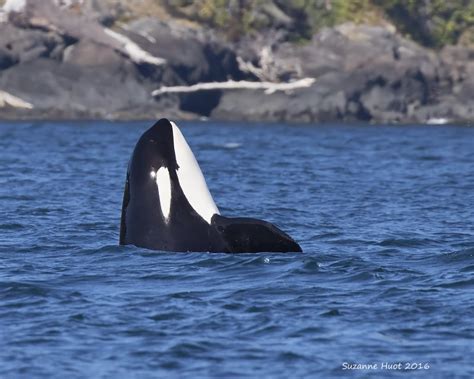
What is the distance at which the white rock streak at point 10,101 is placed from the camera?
185ft

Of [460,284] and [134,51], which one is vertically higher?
[134,51]

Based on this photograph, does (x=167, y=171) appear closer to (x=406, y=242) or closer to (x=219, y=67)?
(x=406, y=242)

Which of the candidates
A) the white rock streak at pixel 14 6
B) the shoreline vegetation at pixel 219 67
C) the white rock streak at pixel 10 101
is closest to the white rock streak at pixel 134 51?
the shoreline vegetation at pixel 219 67

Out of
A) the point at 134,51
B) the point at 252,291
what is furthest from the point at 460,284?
the point at 134,51

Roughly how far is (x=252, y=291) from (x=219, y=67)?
4843 cm

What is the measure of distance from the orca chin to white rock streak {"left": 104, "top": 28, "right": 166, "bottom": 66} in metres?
43.4

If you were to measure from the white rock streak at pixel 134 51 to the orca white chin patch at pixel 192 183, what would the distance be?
43.1 meters

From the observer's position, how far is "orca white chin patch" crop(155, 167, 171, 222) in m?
14.2

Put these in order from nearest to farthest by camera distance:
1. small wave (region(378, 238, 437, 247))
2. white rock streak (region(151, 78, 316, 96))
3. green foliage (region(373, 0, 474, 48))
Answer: small wave (region(378, 238, 437, 247)), white rock streak (region(151, 78, 316, 96)), green foliage (region(373, 0, 474, 48))

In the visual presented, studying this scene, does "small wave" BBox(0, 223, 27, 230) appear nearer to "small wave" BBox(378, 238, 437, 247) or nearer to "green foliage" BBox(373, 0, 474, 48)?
"small wave" BBox(378, 238, 437, 247)

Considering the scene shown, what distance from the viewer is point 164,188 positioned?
1438cm

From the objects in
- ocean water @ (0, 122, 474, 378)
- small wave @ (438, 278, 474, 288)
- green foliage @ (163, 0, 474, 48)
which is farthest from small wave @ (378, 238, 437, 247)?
green foliage @ (163, 0, 474, 48)

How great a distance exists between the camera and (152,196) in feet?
47.0

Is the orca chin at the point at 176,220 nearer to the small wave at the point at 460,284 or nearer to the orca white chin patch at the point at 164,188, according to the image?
the orca white chin patch at the point at 164,188
